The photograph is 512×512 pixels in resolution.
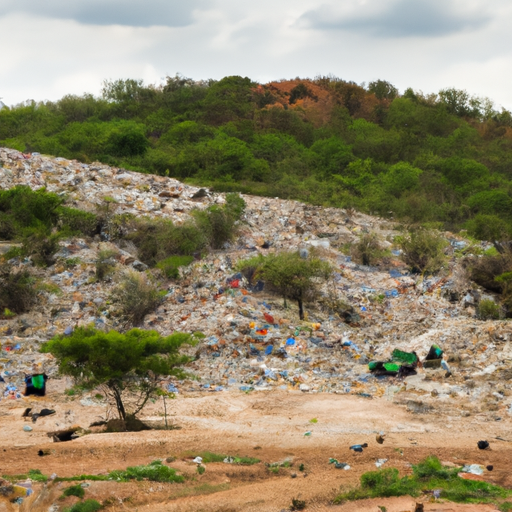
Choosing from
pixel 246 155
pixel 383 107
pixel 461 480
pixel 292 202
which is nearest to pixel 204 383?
pixel 461 480

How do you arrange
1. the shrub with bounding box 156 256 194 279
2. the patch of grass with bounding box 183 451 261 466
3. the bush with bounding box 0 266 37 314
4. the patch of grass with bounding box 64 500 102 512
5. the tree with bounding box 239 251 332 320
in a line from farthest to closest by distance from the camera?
the shrub with bounding box 156 256 194 279 → the tree with bounding box 239 251 332 320 → the bush with bounding box 0 266 37 314 → the patch of grass with bounding box 183 451 261 466 → the patch of grass with bounding box 64 500 102 512

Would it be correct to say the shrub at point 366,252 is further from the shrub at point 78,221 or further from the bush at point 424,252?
the shrub at point 78,221

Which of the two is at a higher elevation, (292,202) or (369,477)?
(292,202)

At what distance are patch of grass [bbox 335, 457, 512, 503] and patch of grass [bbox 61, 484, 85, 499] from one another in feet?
7.13

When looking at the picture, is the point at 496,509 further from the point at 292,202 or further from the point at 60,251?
the point at 292,202

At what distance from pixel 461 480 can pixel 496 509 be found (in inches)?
23.6

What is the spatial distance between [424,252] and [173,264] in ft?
17.5

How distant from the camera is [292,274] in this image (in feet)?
40.6

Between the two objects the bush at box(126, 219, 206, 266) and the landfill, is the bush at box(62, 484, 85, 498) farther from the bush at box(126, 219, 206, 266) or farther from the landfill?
the bush at box(126, 219, 206, 266)

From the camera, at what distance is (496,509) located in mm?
5723

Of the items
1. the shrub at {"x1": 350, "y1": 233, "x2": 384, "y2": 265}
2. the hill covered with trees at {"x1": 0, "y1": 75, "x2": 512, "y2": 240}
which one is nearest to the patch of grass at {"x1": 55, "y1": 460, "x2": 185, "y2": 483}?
the shrub at {"x1": 350, "y1": 233, "x2": 384, "y2": 265}

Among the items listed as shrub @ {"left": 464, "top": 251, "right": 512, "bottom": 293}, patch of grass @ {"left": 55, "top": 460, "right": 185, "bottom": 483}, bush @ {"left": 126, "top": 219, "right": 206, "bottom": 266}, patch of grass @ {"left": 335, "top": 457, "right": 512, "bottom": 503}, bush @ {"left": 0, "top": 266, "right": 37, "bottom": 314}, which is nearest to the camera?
patch of grass @ {"left": 335, "top": 457, "right": 512, "bottom": 503}

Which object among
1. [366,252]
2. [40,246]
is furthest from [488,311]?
[40,246]

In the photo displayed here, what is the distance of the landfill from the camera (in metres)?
9.71
